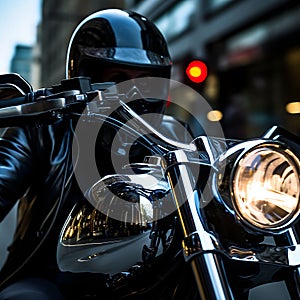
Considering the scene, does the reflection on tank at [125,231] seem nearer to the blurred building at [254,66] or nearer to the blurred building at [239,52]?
the blurred building at [239,52]

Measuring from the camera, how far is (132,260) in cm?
114

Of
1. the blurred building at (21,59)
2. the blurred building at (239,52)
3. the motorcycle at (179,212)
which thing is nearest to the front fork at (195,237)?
the motorcycle at (179,212)

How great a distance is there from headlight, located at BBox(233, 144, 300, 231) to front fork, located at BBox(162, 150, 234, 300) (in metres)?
0.09

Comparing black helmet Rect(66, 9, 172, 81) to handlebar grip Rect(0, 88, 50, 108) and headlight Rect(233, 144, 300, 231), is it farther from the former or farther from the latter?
headlight Rect(233, 144, 300, 231)

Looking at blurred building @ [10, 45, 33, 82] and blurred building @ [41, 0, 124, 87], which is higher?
blurred building @ [41, 0, 124, 87]

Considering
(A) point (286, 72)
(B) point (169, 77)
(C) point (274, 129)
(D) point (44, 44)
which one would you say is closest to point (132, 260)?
(C) point (274, 129)

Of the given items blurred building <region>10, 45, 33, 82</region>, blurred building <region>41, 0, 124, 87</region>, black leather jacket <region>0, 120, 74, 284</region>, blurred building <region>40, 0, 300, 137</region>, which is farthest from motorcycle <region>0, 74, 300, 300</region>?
blurred building <region>41, 0, 124, 87</region>

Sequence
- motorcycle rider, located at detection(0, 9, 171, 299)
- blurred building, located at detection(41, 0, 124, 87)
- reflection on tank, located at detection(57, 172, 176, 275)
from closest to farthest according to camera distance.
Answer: reflection on tank, located at detection(57, 172, 176, 275)
motorcycle rider, located at detection(0, 9, 171, 299)
blurred building, located at detection(41, 0, 124, 87)

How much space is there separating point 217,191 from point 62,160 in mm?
819

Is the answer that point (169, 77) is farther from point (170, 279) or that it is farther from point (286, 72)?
point (286, 72)

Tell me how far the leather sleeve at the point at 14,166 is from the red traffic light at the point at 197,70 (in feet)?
12.0

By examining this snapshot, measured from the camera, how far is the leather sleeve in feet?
5.46

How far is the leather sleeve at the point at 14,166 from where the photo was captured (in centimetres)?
166

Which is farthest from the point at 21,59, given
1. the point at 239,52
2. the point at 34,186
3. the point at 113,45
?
the point at 34,186
